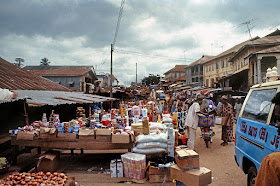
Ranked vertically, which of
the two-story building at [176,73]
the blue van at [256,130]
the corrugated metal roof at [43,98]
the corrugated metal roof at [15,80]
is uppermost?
the two-story building at [176,73]

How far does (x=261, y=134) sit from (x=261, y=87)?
979mm

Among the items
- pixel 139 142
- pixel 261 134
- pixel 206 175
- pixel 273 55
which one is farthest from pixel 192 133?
pixel 273 55

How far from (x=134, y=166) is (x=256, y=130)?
9.97 ft

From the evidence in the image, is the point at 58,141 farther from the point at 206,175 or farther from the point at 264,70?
the point at 264,70

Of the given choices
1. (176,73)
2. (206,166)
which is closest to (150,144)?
(206,166)

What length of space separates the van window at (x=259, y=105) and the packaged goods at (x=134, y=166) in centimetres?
270

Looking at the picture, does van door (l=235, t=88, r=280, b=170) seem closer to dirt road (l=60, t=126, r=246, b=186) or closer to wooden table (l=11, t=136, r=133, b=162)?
dirt road (l=60, t=126, r=246, b=186)

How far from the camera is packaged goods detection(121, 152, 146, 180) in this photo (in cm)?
490

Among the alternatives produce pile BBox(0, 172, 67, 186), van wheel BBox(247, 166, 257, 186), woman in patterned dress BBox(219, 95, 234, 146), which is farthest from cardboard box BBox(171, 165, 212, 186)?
woman in patterned dress BBox(219, 95, 234, 146)

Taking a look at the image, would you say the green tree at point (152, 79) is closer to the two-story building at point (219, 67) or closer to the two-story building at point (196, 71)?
the two-story building at point (196, 71)

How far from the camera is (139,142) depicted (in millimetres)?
5332

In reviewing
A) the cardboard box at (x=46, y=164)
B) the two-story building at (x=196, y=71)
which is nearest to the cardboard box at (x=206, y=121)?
the cardboard box at (x=46, y=164)

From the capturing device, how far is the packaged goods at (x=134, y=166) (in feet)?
16.1

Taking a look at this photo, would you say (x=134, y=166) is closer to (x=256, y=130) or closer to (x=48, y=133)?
(x=48, y=133)
